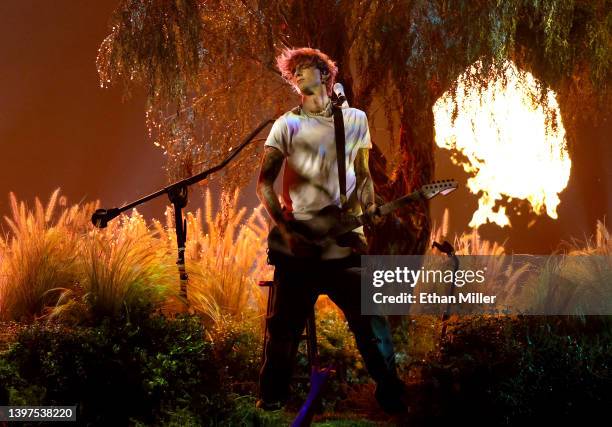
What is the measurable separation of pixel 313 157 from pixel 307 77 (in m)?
0.40

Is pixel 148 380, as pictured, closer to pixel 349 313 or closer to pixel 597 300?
pixel 349 313

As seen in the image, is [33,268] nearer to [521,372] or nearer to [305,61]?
[305,61]

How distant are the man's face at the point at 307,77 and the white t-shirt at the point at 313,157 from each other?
0.13 metres

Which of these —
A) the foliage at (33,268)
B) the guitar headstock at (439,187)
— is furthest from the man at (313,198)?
the foliage at (33,268)

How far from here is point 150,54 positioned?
5848mm

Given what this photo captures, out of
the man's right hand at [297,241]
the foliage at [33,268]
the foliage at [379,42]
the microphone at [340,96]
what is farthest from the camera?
the foliage at [379,42]

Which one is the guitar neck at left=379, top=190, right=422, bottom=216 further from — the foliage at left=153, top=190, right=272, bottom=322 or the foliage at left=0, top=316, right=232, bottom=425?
the foliage at left=153, top=190, right=272, bottom=322

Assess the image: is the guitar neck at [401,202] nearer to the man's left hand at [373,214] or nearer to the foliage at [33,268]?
the man's left hand at [373,214]

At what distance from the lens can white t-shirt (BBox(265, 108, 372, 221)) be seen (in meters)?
4.20

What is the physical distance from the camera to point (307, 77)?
4.21 metres

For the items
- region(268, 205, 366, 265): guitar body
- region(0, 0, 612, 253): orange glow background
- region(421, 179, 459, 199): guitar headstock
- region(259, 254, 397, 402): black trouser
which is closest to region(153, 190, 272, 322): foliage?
region(259, 254, 397, 402): black trouser

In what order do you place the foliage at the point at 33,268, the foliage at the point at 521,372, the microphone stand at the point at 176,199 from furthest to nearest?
the foliage at the point at 33,268, the microphone stand at the point at 176,199, the foliage at the point at 521,372

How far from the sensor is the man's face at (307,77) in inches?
166

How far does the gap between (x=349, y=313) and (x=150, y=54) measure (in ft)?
8.58
